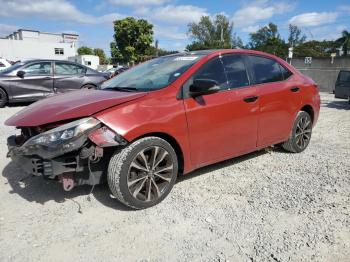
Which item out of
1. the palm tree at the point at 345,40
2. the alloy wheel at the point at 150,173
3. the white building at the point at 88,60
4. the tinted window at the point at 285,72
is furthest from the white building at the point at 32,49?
the alloy wheel at the point at 150,173

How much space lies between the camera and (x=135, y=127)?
3.39 metres

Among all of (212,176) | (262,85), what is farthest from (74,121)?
(262,85)

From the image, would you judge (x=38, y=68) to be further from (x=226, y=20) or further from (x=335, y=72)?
(x=226, y=20)

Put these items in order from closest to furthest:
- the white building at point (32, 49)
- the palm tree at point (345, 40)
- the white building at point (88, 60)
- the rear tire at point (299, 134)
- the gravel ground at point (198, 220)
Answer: the gravel ground at point (198, 220), the rear tire at point (299, 134), the white building at point (88, 60), the white building at point (32, 49), the palm tree at point (345, 40)

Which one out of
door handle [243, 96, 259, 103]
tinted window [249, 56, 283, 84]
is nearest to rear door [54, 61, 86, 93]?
tinted window [249, 56, 283, 84]

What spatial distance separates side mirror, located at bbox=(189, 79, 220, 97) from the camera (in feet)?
12.5

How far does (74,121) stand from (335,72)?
22.1 metres

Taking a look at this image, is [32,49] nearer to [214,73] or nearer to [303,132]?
[303,132]

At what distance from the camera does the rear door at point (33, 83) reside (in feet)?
34.8

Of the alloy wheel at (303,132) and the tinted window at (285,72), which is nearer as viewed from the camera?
the tinted window at (285,72)

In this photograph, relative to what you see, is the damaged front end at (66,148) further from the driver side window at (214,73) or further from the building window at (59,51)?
the building window at (59,51)

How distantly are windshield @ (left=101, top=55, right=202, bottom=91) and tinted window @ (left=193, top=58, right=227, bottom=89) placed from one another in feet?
0.49

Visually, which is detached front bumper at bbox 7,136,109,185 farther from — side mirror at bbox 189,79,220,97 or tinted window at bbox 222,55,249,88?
tinted window at bbox 222,55,249,88

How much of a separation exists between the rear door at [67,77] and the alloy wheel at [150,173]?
26.5 ft
